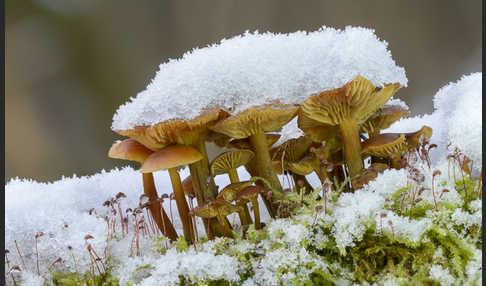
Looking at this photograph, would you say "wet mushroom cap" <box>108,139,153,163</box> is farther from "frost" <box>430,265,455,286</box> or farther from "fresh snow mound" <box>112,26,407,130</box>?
"frost" <box>430,265,455,286</box>

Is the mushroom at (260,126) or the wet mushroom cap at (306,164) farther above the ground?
the mushroom at (260,126)

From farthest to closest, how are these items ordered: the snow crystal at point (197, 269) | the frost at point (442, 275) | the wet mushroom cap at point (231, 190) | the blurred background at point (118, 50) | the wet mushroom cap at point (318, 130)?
the blurred background at point (118, 50), the wet mushroom cap at point (318, 130), the wet mushroom cap at point (231, 190), the snow crystal at point (197, 269), the frost at point (442, 275)

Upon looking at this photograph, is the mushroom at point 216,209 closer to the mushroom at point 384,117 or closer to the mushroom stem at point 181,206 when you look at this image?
the mushroom stem at point 181,206

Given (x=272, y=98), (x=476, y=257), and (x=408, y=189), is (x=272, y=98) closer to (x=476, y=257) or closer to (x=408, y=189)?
(x=408, y=189)

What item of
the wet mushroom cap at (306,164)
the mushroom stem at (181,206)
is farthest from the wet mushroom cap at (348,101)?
the mushroom stem at (181,206)

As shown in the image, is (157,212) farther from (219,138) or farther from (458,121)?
(458,121)
